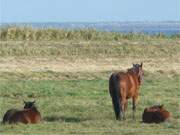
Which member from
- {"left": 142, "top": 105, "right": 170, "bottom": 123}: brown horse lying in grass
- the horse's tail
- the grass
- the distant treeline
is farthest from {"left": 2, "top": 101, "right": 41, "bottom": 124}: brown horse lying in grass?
the distant treeline

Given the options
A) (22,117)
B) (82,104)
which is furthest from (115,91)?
(82,104)

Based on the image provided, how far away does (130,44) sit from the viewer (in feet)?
127

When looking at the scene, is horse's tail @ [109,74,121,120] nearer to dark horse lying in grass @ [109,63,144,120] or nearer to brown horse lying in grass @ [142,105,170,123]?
dark horse lying in grass @ [109,63,144,120]

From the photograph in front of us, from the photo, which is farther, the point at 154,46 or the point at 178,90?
the point at 154,46

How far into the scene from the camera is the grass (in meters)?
14.3

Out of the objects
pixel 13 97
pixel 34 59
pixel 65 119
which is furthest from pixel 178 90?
pixel 34 59

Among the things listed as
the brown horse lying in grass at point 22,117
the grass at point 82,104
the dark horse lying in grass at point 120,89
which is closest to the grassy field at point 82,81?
the grass at point 82,104

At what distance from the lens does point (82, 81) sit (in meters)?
25.2

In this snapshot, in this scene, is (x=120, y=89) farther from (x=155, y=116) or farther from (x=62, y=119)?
(x=62, y=119)

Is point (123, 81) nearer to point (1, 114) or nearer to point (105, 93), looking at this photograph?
point (1, 114)

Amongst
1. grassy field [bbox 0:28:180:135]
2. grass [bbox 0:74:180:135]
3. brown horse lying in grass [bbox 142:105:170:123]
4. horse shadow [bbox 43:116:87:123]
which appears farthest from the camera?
horse shadow [bbox 43:116:87:123]

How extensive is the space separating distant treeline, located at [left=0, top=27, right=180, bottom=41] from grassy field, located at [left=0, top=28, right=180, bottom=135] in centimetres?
27

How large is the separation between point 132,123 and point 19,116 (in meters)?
2.44

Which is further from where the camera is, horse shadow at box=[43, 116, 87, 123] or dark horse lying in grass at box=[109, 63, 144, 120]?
dark horse lying in grass at box=[109, 63, 144, 120]
